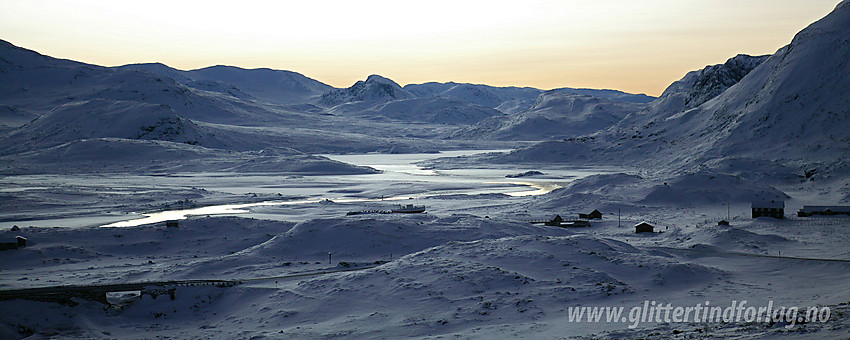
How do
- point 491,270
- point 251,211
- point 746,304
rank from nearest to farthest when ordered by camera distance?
point 746,304, point 491,270, point 251,211

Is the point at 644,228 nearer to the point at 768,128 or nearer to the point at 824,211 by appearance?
the point at 824,211

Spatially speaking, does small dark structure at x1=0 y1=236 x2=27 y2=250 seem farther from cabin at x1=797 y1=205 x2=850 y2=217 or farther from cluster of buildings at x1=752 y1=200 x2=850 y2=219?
cabin at x1=797 y1=205 x2=850 y2=217

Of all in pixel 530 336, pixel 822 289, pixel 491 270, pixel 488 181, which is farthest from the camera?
pixel 488 181

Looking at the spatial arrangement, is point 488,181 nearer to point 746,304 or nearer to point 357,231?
point 357,231

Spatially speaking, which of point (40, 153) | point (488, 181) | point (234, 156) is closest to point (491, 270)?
point (488, 181)

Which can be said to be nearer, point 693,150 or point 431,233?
point 431,233

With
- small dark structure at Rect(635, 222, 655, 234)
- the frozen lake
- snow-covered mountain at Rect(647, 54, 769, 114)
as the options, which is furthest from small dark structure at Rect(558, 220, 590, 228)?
snow-covered mountain at Rect(647, 54, 769, 114)

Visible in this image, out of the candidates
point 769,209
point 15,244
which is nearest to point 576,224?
point 769,209
